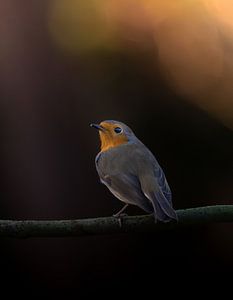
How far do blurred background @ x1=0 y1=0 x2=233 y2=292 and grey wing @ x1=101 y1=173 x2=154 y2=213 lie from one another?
141cm

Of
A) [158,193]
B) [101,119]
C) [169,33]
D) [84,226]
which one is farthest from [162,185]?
[169,33]

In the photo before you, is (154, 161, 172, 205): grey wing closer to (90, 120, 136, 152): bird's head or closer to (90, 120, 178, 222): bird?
(90, 120, 178, 222): bird

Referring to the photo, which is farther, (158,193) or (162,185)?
(162,185)

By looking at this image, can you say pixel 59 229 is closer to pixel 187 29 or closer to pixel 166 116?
pixel 166 116

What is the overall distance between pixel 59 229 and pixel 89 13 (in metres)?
2.75

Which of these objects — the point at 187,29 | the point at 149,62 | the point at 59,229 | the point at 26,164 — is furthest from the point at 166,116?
the point at 59,229

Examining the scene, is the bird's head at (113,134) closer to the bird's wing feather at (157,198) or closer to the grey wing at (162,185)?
the grey wing at (162,185)

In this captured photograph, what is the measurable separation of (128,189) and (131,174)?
7.8 inches

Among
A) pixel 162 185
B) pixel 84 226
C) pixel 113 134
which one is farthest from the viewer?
pixel 113 134

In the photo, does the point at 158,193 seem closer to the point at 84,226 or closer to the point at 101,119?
the point at 84,226

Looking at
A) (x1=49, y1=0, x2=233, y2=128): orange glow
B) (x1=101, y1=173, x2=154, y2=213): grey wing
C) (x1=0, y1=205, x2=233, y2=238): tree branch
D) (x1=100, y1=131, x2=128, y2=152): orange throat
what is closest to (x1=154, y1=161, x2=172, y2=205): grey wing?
(x1=101, y1=173, x2=154, y2=213): grey wing

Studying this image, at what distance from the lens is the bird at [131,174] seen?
2.75m

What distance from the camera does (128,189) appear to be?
293cm

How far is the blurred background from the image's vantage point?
14.8 feet
